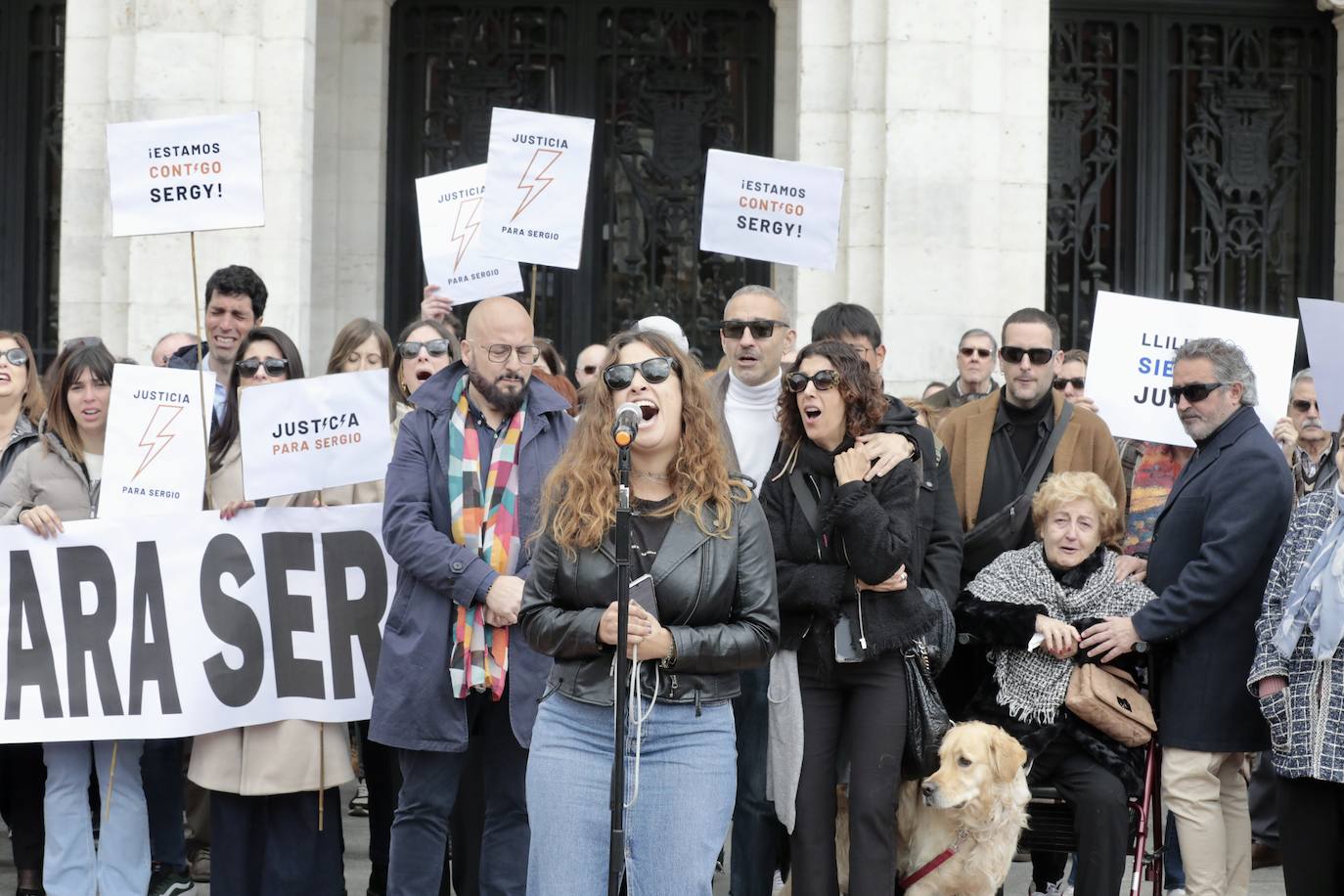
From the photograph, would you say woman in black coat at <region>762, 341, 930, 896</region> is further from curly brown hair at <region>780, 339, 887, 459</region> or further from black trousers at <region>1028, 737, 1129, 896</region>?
black trousers at <region>1028, 737, 1129, 896</region>

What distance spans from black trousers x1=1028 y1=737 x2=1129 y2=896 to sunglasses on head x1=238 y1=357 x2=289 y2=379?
3.29 m

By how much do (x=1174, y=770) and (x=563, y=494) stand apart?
109 inches

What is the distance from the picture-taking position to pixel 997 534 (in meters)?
6.58

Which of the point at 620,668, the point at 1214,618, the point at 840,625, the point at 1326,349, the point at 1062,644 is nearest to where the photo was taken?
the point at 620,668

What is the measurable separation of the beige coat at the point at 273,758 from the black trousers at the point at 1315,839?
3.43 metres

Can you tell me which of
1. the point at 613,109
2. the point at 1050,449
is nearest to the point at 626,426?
the point at 1050,449

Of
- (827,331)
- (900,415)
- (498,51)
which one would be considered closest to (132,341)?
(498,51)

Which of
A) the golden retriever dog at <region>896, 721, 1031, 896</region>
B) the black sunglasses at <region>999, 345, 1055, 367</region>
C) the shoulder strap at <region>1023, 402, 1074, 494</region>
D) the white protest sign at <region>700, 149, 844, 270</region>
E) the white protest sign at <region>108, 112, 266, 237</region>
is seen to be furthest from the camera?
the white protest sign at <region>700, 149, 844, 270</region>

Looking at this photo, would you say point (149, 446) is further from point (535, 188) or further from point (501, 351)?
point (535, 188)

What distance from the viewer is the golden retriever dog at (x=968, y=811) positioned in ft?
18.8

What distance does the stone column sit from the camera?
11.0m

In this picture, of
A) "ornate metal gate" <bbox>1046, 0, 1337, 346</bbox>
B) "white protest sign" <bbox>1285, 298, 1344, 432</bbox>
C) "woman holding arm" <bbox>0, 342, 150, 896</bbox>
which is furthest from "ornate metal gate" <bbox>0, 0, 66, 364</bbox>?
"white protest sign" <bbox>1285, 298, 1344, 432</bbox>

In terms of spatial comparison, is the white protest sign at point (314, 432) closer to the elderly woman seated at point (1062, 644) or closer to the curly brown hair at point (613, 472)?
the curly brown hair at point (613, 472)

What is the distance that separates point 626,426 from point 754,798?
2.25 metres
